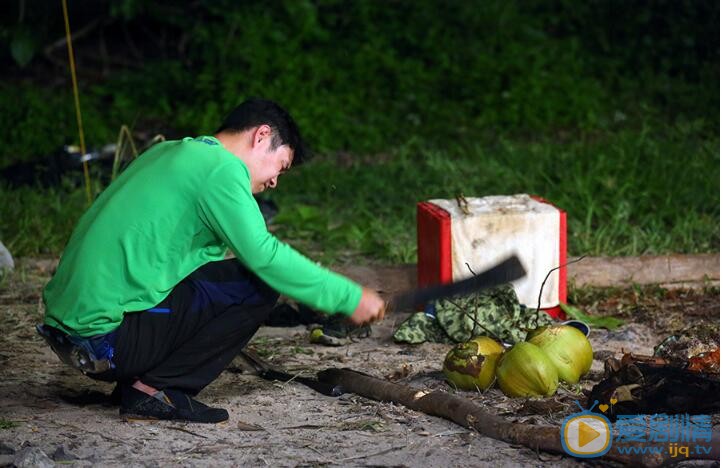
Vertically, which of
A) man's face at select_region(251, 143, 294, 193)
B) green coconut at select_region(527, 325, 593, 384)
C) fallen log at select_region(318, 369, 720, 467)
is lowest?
fallen log at select_region(318, 369, 720, 467)

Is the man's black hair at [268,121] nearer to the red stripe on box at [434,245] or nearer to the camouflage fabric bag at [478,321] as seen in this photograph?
the camouflage fabric bag at [478,321]

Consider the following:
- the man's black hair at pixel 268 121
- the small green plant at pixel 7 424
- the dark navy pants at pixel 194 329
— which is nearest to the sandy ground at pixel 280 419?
the small green plant at pixel 7 424

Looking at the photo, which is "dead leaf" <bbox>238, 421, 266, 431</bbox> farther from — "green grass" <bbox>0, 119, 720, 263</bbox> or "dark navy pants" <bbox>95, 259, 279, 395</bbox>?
"green grass" <bbox>0, 119, 720, 263</bbox>

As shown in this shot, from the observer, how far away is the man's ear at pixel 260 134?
142 inches

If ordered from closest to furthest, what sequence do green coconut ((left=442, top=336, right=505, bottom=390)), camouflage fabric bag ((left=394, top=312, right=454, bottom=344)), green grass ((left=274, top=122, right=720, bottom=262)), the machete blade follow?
the machete blade
green coconut ((left=442, top=336, right=505, bottom=390))
camouflage fabric bag ((left=394, top=312, right=454, bottom=344))
green grass ((left=274, top=122, right=720, bottom=262))

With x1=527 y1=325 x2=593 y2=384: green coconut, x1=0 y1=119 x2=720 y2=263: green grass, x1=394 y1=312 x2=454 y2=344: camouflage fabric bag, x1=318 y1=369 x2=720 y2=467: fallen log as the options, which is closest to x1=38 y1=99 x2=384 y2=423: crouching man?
x1=318 y1=369 x2=720 y2=467: fallen log

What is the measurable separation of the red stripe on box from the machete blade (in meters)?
1.03

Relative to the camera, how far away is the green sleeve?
338 centimetres

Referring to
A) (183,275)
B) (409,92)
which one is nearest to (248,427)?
(183,275)

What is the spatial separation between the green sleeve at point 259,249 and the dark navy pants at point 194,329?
34 cm

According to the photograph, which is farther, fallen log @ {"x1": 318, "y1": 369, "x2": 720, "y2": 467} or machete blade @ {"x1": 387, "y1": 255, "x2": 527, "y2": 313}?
machete blade @ {"x1": 387, "y1": 255, "x2": 527, "y2": 313}

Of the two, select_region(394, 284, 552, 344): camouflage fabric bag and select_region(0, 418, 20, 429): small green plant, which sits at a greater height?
select_region(394, 284, 552, 344): camouflage fabric bag

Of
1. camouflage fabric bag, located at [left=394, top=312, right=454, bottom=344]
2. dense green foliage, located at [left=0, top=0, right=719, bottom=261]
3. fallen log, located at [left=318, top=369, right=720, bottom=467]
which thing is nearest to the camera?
fallen log, located at [left=318, top=369, right=720, bottom=467]

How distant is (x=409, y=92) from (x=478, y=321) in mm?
5685
